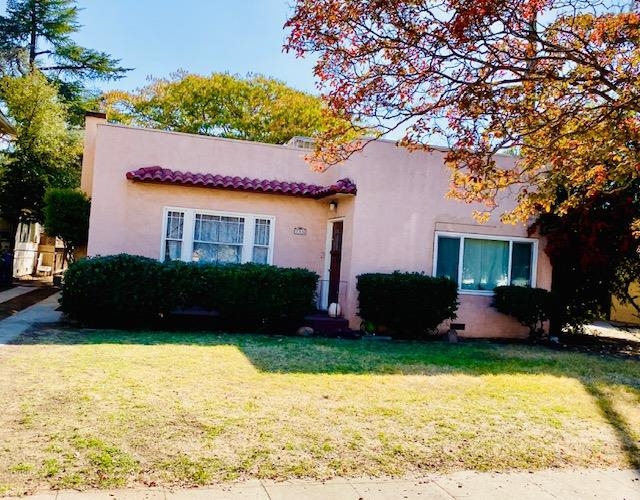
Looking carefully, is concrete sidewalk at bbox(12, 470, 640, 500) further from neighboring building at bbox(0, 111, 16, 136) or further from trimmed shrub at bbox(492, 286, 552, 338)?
neighboring building at bbox(0, 111, 16, 136)

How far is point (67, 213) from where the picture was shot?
17406mm

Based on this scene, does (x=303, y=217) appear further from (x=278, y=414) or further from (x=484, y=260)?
(x=278, y=414)

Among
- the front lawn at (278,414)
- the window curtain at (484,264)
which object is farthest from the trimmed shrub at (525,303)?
the front lawn at (278,414)

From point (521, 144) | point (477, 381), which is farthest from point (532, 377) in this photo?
point (521, 144)

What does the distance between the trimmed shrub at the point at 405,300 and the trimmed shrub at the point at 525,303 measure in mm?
1436

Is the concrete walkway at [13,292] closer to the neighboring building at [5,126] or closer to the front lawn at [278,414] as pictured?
the neighboring building at [5,126]

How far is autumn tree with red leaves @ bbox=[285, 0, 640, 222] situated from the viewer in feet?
18.1

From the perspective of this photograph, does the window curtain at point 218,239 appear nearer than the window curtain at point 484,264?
Yes

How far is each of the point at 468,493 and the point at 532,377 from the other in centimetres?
509

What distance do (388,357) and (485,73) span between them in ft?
18.1

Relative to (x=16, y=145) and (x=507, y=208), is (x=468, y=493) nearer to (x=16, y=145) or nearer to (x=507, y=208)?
(x=507, y=208)

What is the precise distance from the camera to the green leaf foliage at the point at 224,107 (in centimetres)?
3238

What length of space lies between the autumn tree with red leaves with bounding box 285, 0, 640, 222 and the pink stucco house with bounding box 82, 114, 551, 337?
651 cm

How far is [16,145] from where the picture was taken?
23719mm
